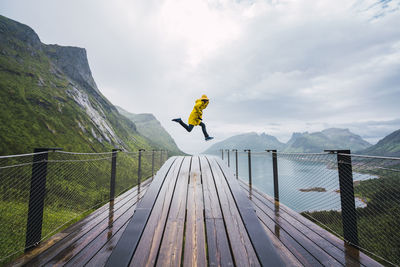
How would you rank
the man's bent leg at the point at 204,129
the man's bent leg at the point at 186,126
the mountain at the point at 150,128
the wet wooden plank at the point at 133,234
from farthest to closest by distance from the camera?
1. the mountain at the point at 150,128
2. the man's bent leg at the point at 204,129
3. the man's bent leg at the point at 186,126
4. the wet wooden plank at the point at 133,234

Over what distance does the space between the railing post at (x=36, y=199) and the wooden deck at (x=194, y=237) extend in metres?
0.22

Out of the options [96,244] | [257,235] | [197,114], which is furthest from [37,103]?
[257,235]

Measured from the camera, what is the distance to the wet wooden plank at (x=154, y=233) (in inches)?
60.8

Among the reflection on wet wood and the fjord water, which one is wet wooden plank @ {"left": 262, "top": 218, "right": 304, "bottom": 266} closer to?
the fjord water

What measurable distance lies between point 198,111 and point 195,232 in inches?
159

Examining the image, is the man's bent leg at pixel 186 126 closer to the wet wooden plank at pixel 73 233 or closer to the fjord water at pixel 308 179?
the fjord water at pixel 308 179

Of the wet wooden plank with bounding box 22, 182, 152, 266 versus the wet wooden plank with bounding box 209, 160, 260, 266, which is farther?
the wet wooden plank with bounding box 22, 182, 152, 266

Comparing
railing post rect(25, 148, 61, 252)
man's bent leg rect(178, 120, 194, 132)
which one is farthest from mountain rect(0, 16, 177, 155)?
railing post rect(25, 148, 61, 252)

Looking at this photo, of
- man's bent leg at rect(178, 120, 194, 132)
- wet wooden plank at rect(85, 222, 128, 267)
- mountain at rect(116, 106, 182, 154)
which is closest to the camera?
wet wooden plank at rect(85, 222, 128, 267)

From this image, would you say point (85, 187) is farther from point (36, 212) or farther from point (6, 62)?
point (6, 62)

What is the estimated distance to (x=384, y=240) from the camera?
84.1ft

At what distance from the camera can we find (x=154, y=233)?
74.6 inches

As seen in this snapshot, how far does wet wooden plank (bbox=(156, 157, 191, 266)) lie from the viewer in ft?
5.28

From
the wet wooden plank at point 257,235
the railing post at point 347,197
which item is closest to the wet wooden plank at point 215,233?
the wet wooden plank at point 257,235
